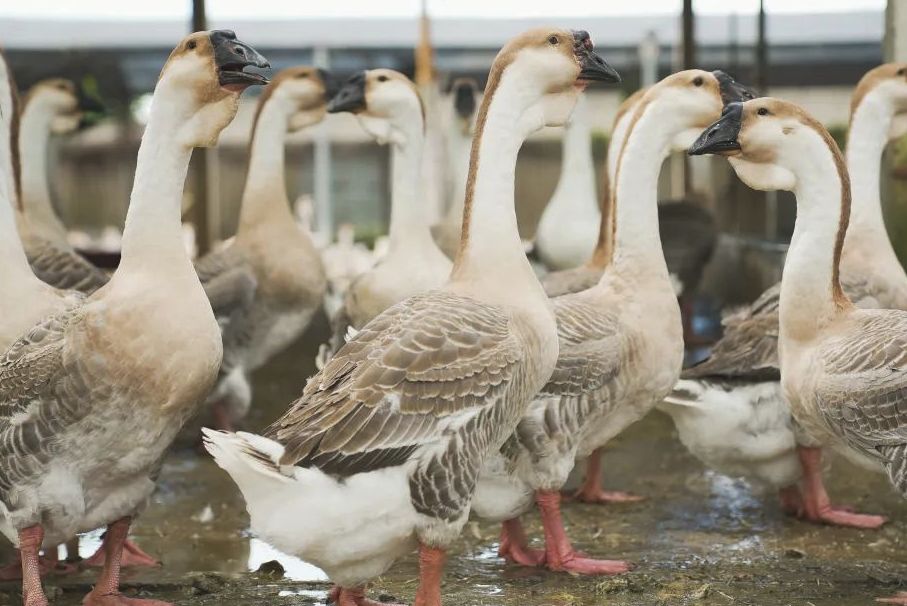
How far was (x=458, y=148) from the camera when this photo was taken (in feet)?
33.1

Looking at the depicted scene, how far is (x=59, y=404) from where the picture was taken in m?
4.51

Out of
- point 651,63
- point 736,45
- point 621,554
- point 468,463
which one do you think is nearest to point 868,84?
point 621,554

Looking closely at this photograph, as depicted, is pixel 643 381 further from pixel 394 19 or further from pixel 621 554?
pixel 394 19

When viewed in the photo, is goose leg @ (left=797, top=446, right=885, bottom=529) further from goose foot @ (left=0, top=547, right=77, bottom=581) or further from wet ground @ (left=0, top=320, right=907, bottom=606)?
goose foot @ (left=0, top=547, right=77, bottom=581)

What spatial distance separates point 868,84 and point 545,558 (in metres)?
3.19

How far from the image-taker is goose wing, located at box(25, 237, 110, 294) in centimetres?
706

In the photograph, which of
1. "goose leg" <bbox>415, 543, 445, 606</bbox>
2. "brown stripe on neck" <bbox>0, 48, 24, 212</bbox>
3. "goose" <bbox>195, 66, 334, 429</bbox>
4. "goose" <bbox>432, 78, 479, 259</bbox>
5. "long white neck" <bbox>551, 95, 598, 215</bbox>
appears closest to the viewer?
"goose leg" <bbox>415, 543, 445, 606</bbox>

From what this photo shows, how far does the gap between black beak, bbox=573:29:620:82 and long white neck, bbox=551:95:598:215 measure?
477cm

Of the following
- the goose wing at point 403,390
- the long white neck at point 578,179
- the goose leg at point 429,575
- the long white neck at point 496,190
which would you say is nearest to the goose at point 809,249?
the long white neck at point 496,190

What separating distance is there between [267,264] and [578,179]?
9.54ft

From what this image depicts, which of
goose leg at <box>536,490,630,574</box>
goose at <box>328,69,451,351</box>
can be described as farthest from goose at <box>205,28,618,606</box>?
goose at <box>328,69,451,351</box>

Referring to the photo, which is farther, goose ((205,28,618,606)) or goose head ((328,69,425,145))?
goose head ((328,69,425,145))

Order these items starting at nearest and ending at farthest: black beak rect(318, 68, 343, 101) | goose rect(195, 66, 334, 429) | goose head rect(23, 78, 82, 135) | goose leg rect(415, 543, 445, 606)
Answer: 1. goose leg rect(415, 543, 445, 606)
2. goose rect(195, 66, 334, 429)
3. black beak rect(318, 68, 343, 101)
4. goose head rect(23, 78, 82, 135)

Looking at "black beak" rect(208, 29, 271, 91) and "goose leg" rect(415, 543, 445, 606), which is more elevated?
"black beak" rect(208, 29, 271, 91)
